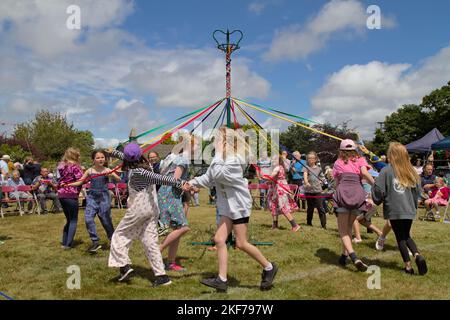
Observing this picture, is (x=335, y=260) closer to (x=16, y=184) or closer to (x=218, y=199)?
(x=218, y=199)

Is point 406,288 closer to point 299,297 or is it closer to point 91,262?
point 299,297

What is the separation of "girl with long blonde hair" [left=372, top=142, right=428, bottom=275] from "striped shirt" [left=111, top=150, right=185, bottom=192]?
8.63 ft

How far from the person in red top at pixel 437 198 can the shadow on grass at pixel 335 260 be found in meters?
4.92

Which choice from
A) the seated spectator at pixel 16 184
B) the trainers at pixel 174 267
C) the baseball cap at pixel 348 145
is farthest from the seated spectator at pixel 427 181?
the seated spectator at pixel 16 184

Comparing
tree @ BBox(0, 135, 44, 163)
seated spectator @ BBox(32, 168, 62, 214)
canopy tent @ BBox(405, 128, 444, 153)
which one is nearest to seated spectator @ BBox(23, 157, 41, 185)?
seated spectator @ BBox(32, 168, 62, 214)

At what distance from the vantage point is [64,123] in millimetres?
44312

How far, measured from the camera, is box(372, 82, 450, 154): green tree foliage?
38469mm

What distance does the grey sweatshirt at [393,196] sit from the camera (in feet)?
15.7

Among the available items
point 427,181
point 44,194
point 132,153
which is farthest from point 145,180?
point 427,181

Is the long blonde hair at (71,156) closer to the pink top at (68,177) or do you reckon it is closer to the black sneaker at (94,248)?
the pink top at (68,177)

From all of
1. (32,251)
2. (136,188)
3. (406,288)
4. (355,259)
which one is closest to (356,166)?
(355,259)

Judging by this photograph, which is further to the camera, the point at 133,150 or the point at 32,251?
the point at 32,251
